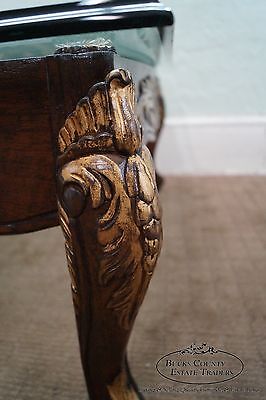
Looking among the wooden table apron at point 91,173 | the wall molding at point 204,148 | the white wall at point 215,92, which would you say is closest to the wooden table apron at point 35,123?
A: the wooden table apron at point 91,173

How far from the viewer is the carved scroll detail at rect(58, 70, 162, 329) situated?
0.31m

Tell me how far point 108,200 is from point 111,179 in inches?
0.6

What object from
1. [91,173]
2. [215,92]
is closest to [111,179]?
[91,173]

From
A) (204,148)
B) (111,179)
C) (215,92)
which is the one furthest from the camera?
(204,148)

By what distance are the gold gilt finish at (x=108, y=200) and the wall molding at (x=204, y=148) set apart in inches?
41.4

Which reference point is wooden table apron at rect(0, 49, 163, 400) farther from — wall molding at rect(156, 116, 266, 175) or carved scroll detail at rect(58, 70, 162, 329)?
wall molding at rect(156, 116, 266, 175)

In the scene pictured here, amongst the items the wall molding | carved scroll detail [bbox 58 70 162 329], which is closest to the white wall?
the wall molding

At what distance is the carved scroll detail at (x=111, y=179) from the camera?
1.01 feet

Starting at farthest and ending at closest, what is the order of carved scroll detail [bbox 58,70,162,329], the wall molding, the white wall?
the wall molding → the white wall → carved scroll detail [bbox 58,70,162,329]

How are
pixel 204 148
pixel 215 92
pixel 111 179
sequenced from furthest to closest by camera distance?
1. pixel 204 148
2. pixel 215 92
3. pixel 111 179

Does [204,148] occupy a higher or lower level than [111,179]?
lower

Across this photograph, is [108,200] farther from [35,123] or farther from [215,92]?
[215,92]

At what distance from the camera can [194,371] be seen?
40cm

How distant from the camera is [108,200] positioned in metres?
0.31
